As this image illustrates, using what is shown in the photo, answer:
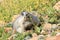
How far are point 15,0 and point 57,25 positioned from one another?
4.62 meters

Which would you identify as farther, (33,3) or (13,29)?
(33,3)

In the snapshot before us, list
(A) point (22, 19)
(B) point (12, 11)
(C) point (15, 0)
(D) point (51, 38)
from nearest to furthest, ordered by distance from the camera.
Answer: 1. (D) point (51, 38)
2. (A) point (22, 19)
3. (B) point (12, 11)
4. (C) point (15, 0)

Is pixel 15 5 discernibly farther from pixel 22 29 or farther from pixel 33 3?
pixel 22 29

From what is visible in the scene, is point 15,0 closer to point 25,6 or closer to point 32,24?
point 25,6

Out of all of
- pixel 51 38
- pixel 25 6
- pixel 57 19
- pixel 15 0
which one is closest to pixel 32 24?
pixel 57 19

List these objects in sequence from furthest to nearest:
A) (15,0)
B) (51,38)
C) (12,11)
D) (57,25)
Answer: (15,0) → (12,11) → (57,25) → (51,38)

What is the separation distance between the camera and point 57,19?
8.90 metres

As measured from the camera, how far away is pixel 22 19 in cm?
885

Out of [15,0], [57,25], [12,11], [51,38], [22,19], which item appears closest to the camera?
[51,38]

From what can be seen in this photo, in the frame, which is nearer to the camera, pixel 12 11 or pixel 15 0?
pixel 12 11

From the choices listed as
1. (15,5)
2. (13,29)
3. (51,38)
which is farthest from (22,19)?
(15,5)

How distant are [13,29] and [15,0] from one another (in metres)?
→ 3.59

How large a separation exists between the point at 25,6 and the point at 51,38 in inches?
193

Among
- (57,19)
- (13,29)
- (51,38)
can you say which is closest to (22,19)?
(13,29)
